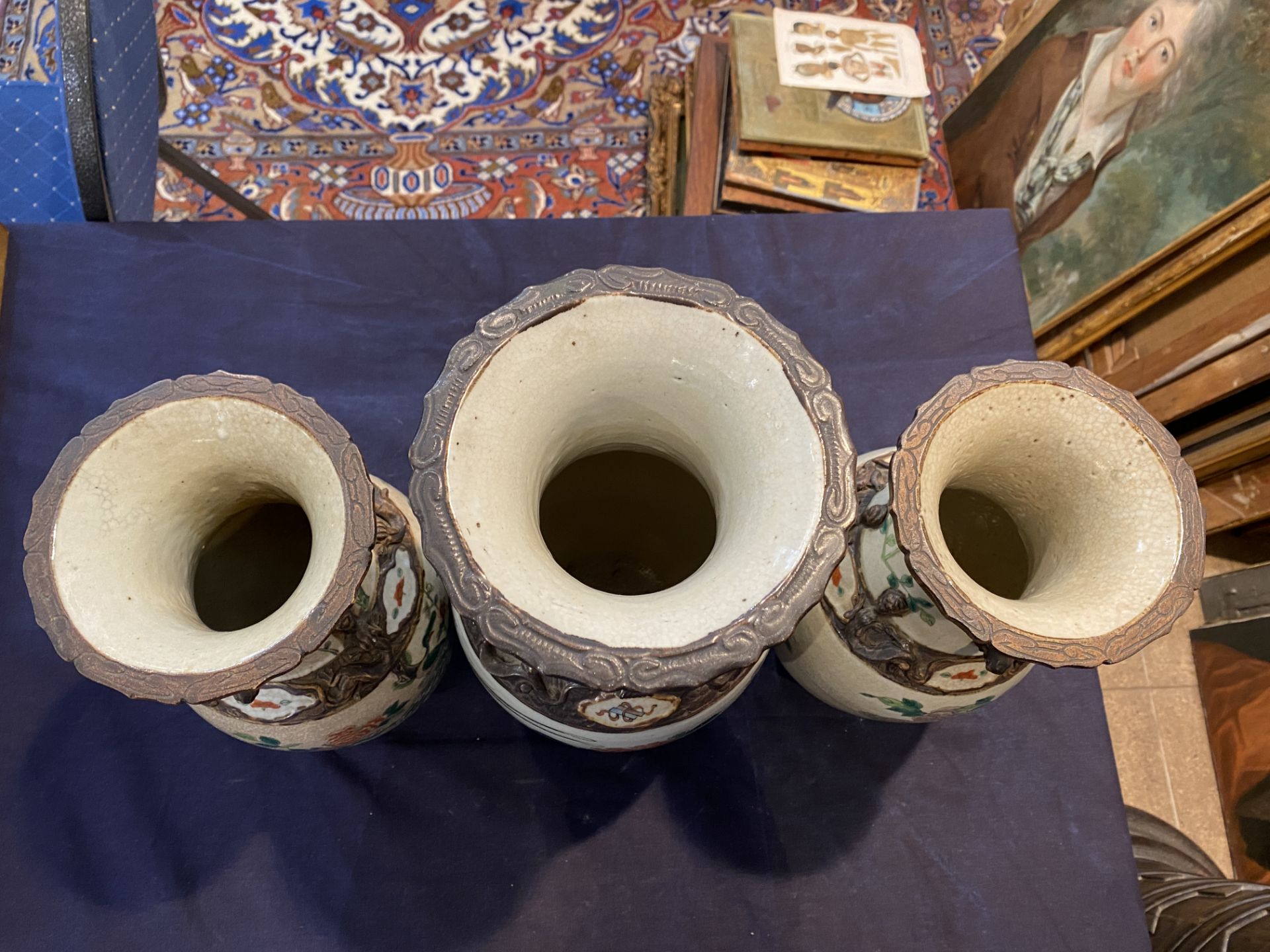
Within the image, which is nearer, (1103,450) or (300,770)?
(1103,450)

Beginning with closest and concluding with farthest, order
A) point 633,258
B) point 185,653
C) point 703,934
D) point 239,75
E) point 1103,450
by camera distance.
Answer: point 185,653, point 1103,450, point 703,934, point 633,258, point 239,75

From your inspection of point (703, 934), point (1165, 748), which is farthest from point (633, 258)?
point (1165, 748)

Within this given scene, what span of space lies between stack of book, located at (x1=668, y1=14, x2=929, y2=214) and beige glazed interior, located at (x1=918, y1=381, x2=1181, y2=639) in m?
1.21

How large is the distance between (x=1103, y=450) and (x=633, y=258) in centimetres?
89

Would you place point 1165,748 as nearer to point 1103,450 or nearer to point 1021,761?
point 1021,761

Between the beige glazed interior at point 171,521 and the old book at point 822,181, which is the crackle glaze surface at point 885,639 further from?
the old book at point 822,181

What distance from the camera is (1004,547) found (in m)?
1.07

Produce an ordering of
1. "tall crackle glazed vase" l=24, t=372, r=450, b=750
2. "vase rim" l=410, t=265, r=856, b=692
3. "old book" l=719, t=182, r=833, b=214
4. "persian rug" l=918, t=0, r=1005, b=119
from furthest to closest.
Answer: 1. "persian rug" l=918, t=0, r=1005, b=119
2. "old book" l=719, t=182, r=833, b=214
3. "tall crackle glazed vase" l=24, t=372, r=450, b=750
4. "vase rim" l=410, t=265, r=856, b=692

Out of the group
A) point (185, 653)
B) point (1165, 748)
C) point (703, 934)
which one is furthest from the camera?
point (1165, 748)

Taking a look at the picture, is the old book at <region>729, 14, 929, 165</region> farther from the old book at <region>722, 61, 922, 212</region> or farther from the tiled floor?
the tiled floor

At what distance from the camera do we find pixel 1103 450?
2.95 ft

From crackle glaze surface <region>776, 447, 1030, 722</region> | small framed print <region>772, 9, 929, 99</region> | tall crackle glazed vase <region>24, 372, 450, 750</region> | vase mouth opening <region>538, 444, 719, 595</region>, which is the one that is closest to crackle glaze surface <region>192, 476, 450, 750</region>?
tall crackle glazed vase <region>24, 372, 450, 750</region>

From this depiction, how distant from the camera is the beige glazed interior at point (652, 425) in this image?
72 cm

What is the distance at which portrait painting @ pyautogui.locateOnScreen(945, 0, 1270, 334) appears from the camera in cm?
171
